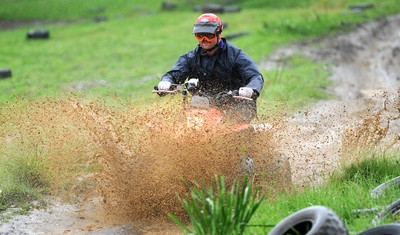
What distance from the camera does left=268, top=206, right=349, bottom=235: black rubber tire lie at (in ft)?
16.4

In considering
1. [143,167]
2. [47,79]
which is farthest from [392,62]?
[143,167]

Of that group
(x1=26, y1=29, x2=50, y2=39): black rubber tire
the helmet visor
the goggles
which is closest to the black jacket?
the goggles

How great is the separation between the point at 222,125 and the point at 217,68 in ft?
4.03

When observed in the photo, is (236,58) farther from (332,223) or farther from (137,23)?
(137,23)

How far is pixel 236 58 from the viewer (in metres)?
8.55

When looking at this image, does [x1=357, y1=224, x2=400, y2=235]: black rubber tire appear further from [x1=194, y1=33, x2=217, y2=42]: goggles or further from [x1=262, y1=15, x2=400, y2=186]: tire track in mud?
[x1=194, y1=33, x2=217, y2=42]: goggles

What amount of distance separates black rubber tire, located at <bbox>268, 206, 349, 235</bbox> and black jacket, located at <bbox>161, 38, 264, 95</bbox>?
3256 millimetres

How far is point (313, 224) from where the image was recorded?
5.14 metres

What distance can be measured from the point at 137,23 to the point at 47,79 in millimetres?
8976

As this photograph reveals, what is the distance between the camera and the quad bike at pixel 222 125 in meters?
7.49

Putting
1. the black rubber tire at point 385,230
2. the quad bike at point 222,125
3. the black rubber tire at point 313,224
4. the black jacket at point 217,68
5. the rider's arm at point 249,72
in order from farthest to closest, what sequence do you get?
the black jacket at point 217,68, the rider's arm at point 249,72, the quad bike at point 222,125, the black rubber tire at point 385,230, the black rubber tire at point 313,224

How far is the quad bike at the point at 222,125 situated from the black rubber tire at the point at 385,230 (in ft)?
7.48

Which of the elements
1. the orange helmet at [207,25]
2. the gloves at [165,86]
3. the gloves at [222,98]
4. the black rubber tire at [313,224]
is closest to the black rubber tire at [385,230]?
the black rubber tire at [313,224]

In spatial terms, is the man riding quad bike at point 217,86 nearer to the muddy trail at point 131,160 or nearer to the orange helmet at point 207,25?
the orange helmet at point 207,25
